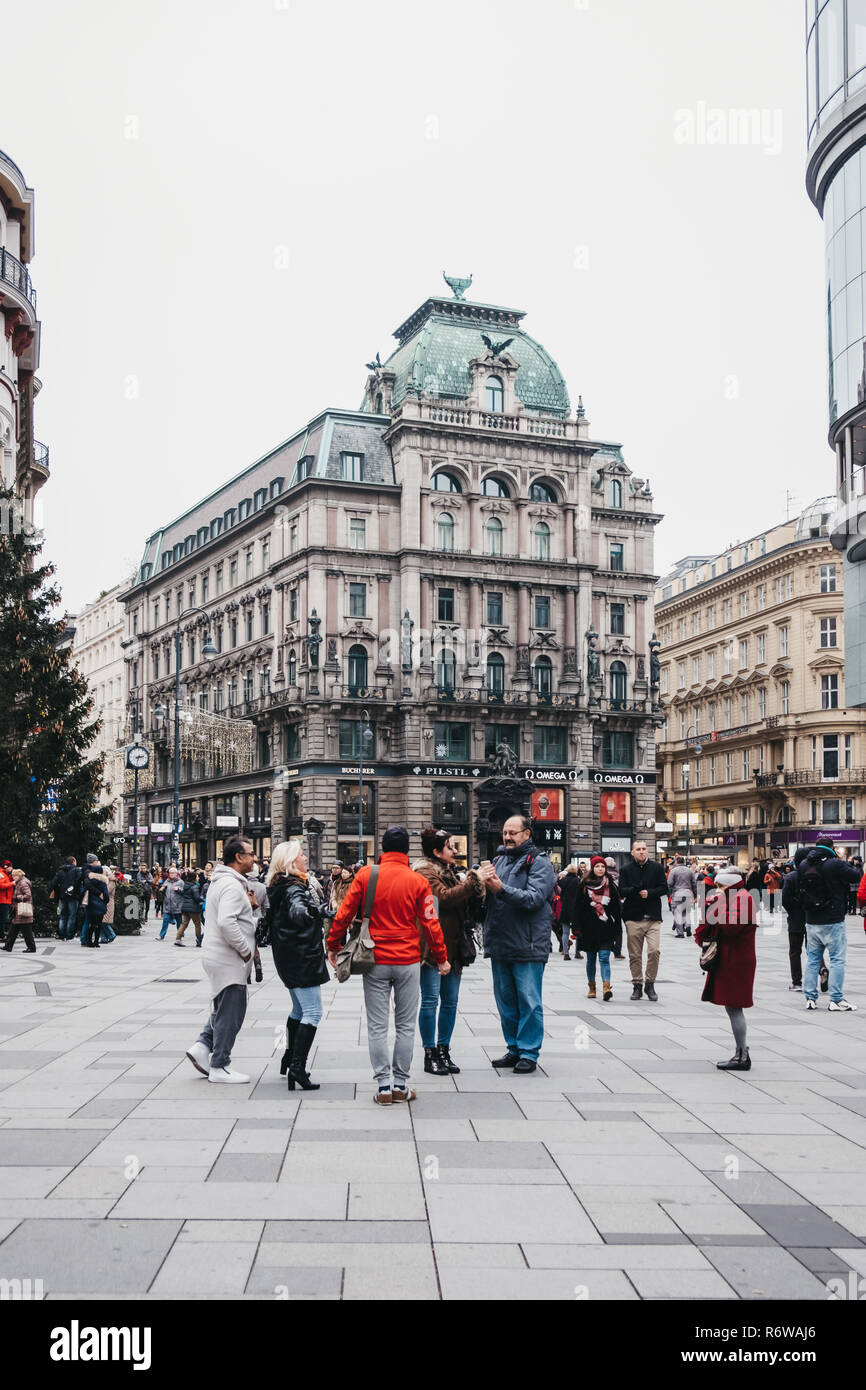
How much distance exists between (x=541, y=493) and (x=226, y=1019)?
61706mm

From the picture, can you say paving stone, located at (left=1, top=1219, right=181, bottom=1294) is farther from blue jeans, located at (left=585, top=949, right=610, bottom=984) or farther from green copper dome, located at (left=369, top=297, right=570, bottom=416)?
green copper dome, located at (left=369, top=297, right=570, bottom=416)

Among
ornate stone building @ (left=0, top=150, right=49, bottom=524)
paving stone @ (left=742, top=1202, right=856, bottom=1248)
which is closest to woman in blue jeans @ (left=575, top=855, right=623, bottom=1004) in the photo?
paving stone @ (left=742, top=1202, right=856, bottom=1248)

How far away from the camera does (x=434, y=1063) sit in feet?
35.6

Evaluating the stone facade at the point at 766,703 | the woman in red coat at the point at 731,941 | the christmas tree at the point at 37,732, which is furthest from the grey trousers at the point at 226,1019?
the stone facade at the point at 766,703

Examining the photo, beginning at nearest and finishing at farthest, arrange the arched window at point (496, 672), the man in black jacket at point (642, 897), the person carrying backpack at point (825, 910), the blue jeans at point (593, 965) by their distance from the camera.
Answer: the person carrying backpack at point (825, 910)
the man in black jacket at point (642, 897)
the blue jeans at point (593, 965)
the arched window at point (496, 672)

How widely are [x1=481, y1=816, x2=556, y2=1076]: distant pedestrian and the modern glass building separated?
91.3ft

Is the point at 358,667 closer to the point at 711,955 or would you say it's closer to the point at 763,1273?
the point at 711,955

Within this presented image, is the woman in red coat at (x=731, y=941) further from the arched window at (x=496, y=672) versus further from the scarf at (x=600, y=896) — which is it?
the arched window at (x=496, y=672)

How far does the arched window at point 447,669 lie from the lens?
67.4 metres

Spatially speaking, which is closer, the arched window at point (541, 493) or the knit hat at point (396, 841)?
the knit hat at point (396, 841)

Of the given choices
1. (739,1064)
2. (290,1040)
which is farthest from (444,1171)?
(739,1064)

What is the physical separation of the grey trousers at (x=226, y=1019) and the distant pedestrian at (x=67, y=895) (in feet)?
65.9
